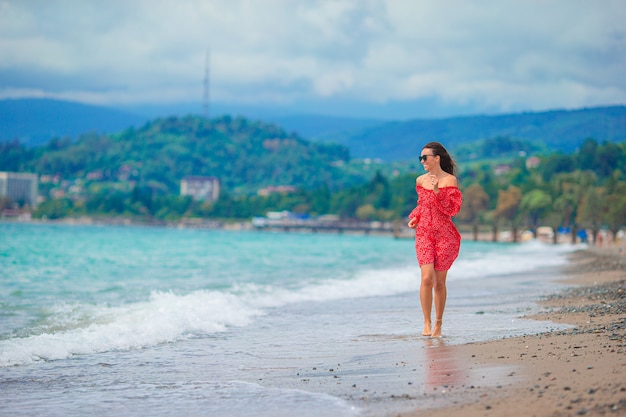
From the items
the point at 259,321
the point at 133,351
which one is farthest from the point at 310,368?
the point at 259,321

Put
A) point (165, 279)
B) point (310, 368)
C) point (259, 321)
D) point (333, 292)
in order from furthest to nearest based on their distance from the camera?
1. point (165, 279)
2. point (333, 292)
3. point (259, 321)
4. point (310, 368)

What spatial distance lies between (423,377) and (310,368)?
4.19ft

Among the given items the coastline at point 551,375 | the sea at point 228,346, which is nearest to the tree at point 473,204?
the sea at point 228,346

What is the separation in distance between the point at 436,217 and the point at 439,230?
143 mm

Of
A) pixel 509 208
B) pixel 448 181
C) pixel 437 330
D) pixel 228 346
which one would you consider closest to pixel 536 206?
pixel 509 208

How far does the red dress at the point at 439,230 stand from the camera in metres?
8.98

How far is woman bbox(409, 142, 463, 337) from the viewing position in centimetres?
899

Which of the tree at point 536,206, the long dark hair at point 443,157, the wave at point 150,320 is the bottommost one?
the wave at point 150,320

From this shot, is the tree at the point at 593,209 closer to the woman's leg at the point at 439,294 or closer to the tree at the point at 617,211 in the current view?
the tree at the point at 617,211

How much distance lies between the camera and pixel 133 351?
8922 millimetres

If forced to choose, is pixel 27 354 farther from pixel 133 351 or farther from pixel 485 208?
pixel 485 208

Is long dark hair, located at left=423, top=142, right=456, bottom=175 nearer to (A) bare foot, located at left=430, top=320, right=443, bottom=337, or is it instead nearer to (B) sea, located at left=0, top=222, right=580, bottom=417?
(A) bare foot, located at left=430, top=320, right=443, bottom=337

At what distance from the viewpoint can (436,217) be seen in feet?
29.6

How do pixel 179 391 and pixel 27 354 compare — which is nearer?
pixel 179 391
